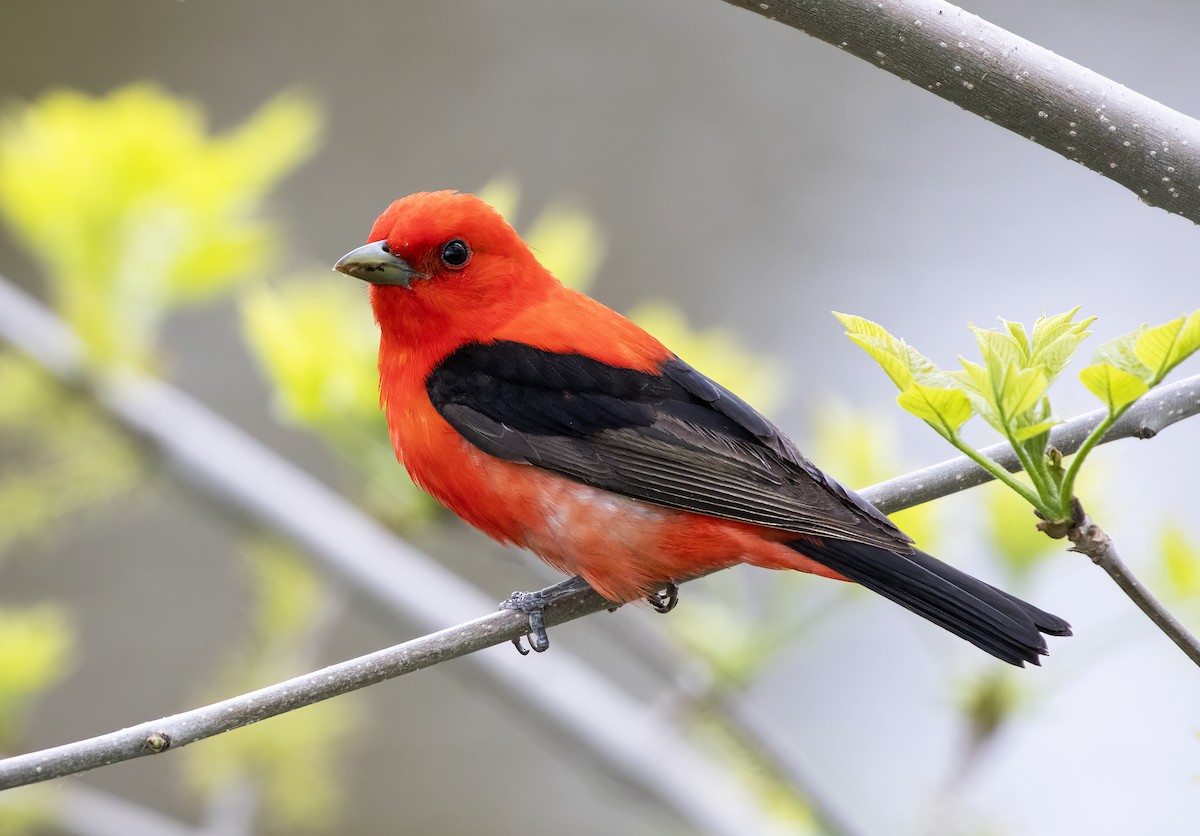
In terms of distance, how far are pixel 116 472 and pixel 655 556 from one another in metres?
1.46

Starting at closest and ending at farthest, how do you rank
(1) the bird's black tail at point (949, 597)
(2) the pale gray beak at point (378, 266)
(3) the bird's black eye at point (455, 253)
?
(1) the bird's black tail at point (949, 597) < (2) the pale gray beak at point (378, 266) < (3) the bird's black eye at point (455, 253)

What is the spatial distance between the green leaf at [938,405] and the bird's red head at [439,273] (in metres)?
1.56

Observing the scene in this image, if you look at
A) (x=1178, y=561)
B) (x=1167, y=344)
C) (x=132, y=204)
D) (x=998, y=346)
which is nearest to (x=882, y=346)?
(x=998, y=346)

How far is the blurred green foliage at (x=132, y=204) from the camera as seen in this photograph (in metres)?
2.88

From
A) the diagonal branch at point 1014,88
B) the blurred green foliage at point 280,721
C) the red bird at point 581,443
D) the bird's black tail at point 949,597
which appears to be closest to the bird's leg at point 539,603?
the red bird at point 581,443

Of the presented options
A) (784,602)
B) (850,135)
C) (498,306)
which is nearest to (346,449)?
(498,306)

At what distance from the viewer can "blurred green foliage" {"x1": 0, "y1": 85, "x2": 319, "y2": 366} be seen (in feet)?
9.46

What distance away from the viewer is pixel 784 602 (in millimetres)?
2852

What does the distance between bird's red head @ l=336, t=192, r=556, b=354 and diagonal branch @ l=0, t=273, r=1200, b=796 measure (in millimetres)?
478

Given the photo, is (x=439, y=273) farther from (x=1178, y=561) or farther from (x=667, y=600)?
(x=1178, y=561)

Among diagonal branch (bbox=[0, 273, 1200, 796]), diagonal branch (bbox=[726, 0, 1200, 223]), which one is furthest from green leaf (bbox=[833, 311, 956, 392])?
diagonal branch (bbox=[0, 273, 1200, 796])

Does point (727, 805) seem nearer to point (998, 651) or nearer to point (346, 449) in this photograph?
point (998, 651)

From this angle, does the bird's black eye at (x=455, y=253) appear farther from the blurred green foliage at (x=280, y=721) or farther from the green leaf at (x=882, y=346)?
the green leaf at (x=882, y=346)

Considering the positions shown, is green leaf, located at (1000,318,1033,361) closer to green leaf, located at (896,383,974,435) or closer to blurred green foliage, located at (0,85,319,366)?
green leaf, located at (896,383,974,435)
